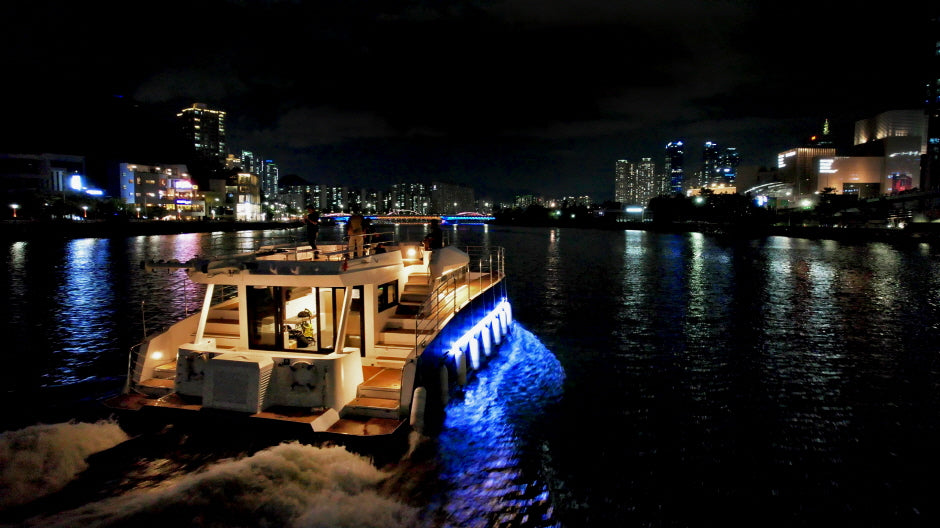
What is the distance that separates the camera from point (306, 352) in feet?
37.9

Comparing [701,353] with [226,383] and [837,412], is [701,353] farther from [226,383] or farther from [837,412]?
[226,383]

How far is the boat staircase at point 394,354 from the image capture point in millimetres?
10359

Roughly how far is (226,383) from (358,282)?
3.16m

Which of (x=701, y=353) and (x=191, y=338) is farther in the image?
(x=701, y=353)

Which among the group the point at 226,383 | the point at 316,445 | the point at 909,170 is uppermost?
the point at 909,170

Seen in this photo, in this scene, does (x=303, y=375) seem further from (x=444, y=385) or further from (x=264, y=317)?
(x=444, y=385)

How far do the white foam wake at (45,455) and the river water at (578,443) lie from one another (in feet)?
0.11

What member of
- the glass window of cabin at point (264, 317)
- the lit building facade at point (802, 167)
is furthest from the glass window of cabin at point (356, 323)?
the lit building facade at point (802, 167)

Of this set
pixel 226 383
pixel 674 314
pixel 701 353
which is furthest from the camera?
pixel 674 314

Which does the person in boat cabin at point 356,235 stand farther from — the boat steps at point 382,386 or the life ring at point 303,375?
the life ring at point 303,375

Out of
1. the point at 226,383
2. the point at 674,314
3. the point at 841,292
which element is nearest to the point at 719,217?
the point at 841,292

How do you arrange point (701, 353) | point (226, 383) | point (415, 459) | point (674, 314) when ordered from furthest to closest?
point (674, 314)
point (701, 353)
point (415, 459)
point (226, 383)

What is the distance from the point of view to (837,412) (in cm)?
1434

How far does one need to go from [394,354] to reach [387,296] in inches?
70.9
